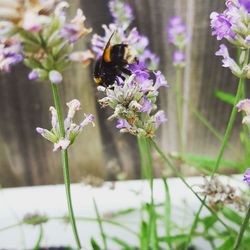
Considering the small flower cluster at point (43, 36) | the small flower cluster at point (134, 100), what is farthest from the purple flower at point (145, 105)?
the small flower cluster at point (43, 36)

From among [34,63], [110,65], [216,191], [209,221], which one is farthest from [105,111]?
[34,63]

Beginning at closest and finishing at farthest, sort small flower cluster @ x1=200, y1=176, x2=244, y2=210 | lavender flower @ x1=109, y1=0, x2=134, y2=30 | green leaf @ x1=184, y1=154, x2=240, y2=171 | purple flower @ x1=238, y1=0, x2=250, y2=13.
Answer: purple flower @ x1=238, y1=0, x2=250, y2=13
small flower cluster @ x1=200, y1=176, x2=244, y2=210
lavender flower @ x1=109, y1=0, x2=134, y2=30
green leaf @ x1=184, y1=154, x2=240, y2=171

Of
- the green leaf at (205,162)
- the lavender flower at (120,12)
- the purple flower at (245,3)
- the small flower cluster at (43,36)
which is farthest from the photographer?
the green leaf at (205,162)

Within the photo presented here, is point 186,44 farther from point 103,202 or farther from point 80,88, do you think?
point 103,202

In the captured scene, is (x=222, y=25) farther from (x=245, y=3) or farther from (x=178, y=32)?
(x=178, y=32)

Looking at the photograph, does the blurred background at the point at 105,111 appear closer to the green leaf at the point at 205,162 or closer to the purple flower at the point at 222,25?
the green leaf at the point at 205,162

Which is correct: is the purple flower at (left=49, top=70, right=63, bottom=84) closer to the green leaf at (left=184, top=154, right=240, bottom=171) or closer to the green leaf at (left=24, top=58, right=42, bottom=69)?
the green leaf at (left=24, top=58, right=42, bottom=69)

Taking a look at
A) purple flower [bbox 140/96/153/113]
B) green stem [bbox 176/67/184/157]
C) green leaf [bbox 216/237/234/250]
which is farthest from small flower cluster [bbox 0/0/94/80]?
green stem [bbox 176/67/184/157]

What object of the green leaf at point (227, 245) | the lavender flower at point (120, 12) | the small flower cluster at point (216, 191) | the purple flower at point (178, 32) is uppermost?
the lavender flower at point (120, 12)
